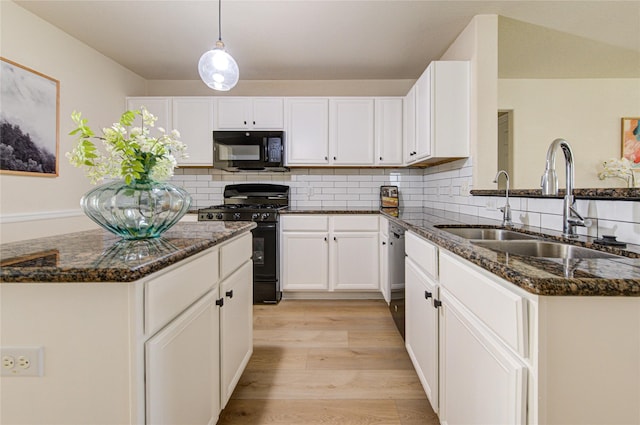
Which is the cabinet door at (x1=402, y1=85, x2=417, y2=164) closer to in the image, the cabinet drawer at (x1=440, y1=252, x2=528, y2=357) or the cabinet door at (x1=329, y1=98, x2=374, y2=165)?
the cabinet door at (x1=329, y1=98, x2=374, y2=165)

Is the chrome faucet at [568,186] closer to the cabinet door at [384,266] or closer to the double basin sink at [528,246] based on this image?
the double basin sink at [528,246]

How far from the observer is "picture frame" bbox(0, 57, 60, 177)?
229 centimetres

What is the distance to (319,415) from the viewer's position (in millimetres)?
1644

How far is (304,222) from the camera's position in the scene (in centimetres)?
333

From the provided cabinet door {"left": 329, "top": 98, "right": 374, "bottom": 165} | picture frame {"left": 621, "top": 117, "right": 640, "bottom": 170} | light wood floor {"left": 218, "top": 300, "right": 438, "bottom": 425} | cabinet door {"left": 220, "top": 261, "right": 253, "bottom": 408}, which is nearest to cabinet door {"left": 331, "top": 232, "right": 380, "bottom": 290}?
light wood floor {"left": 218, "top": 300, "right": 438, "bottom": 425}

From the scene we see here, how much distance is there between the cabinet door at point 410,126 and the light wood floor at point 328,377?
160 centimetres

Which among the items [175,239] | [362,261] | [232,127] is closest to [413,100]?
[362,261]

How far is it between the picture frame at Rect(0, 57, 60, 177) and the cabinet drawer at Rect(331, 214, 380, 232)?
250cm

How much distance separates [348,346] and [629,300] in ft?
6.14

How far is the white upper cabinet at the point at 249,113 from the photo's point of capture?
11.7 feet

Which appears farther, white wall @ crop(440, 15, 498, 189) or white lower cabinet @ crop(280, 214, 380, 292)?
white lower cabinet @ crop(280, 214, 380, 292)

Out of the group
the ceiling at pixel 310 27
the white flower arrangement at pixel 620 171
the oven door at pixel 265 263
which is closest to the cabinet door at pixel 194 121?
the ceiling at pixel 310 27

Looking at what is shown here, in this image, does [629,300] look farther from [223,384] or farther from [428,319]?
[223,384]

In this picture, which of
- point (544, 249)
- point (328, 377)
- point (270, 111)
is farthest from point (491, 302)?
point (270, 111)
